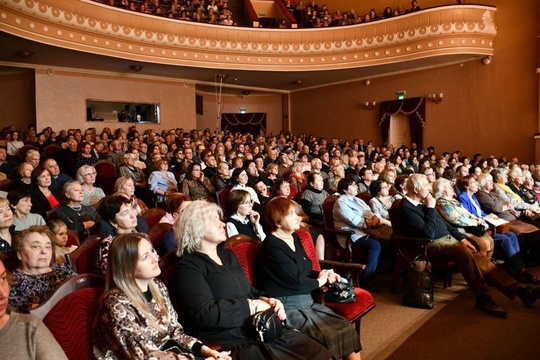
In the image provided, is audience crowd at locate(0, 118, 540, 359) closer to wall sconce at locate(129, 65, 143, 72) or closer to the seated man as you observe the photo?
the seated man

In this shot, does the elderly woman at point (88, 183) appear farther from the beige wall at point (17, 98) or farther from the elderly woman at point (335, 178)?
the beige wall at point (17, 98)

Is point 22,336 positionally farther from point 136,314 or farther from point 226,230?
point 226,230

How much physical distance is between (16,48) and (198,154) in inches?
149

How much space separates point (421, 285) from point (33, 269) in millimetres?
2496

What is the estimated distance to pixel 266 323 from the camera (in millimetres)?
1849

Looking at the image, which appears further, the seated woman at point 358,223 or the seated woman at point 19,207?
the seated woman at point 358,223

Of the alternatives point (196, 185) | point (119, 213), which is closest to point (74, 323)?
point (119, 213)

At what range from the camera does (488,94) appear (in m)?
10.6

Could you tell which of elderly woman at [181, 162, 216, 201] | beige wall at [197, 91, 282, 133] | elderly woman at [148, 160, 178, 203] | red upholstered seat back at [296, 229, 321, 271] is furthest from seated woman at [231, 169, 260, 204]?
beige wall at [197, 91, 282, 133]

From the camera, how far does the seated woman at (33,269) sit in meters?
1.93

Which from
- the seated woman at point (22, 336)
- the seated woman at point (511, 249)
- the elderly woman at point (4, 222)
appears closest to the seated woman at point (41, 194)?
the elderly woman at point (4, 222)

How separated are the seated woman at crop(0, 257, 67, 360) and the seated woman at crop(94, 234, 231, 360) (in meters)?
0.22

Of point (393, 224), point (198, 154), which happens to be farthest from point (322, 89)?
point (393, 224)

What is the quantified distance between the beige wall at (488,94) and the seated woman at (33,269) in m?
10.3
